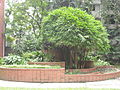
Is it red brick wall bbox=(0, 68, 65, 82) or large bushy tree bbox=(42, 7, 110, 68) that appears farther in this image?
large bushy tree bbox=(42, 7, 110, 68)

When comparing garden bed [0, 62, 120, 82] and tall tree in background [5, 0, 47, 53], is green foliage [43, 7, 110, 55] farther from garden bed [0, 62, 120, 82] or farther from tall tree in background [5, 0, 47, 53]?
tall tree in background [5, 0, 47, 53]

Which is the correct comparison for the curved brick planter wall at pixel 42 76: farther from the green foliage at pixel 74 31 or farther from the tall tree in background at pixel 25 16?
the tall tree in background at pixel 25 16

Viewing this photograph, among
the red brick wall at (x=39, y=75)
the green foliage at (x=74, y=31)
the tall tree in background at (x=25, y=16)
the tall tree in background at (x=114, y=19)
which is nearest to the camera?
the red brick wall at (x=39, y=75)

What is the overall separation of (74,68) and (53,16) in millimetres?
3241

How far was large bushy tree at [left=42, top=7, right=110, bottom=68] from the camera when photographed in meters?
8.70

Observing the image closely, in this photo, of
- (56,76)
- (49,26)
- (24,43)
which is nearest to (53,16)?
(49,26)

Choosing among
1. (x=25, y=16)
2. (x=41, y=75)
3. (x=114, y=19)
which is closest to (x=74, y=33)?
(x=41, y=75)

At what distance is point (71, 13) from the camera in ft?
30.6

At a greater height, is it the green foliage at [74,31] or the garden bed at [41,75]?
the green foliage at [74,31]

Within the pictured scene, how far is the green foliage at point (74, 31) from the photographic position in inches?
341

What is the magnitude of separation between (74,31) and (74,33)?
12cm

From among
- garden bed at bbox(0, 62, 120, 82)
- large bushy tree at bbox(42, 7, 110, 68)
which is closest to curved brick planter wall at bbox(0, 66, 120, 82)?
garden bed at bbox(0, 62, 120, 82)

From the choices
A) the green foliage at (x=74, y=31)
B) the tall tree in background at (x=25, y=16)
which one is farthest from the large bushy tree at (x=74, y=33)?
the tall tree in background at (x=25, y=16)

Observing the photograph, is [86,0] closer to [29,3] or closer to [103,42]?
[29,3]
